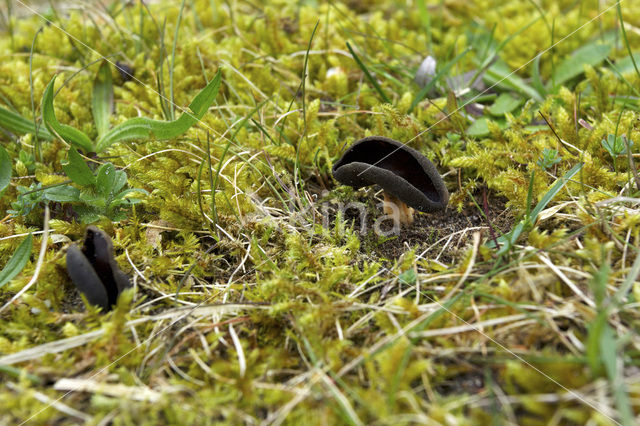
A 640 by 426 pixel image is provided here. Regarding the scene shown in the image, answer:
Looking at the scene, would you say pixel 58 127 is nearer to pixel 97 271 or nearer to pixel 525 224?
pixel 97 271

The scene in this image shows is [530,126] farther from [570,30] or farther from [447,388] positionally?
[447,388]

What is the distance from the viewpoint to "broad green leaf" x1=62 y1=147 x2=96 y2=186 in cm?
203

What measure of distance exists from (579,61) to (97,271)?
2827 millimetres

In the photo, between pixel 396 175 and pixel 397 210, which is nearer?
pixel 396 175

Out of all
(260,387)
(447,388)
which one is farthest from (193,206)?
(447,388)

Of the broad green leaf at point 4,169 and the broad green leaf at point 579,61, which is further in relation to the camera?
the broad green leaf at point 579,61

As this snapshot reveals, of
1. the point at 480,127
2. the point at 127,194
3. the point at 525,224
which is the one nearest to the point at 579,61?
the point at 480,127

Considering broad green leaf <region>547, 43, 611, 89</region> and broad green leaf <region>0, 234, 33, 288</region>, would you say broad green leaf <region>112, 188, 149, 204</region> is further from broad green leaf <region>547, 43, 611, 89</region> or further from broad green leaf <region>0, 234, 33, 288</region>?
broad green leaf <region>547, 43, 611, 89</region>

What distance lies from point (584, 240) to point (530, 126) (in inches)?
38.1

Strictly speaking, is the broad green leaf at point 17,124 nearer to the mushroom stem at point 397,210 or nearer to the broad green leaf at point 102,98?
the broad green leaf at point 102,98

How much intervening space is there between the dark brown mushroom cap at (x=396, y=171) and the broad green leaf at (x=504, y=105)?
870mm

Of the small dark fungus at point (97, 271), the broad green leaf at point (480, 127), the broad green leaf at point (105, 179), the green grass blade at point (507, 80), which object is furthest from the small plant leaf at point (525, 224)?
the broad green leaf at point (105, 179)

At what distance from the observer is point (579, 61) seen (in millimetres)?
2916

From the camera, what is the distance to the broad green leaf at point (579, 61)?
114 inches
